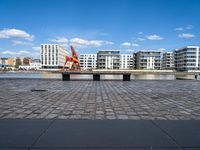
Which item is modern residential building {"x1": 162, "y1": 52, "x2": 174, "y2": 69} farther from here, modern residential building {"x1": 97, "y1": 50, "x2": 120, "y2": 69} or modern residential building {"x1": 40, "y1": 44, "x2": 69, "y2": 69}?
modern residential building {"x1": 40, "y1": 44, "x2": 69, "y2": 69}

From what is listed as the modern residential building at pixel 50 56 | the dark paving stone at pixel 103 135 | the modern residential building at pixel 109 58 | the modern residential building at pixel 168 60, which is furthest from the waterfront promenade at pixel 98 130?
the modern residential building at pixel 168 60

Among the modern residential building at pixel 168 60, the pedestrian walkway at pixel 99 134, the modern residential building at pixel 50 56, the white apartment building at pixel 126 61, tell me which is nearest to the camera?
the pedestrian walkway at pixel 99 134

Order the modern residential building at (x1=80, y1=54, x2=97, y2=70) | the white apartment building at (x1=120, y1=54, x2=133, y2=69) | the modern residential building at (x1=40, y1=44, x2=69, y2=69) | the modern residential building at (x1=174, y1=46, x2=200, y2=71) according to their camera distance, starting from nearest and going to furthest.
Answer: the modern residential building at (x1=174, y1=46, x2=200, y2=71), the modern residential building at (x1=40, y1=44, x2=69, y2=69), the white apartment building at (x1=120, y1=54, x2=133, y2=69), the modern residential building at (x1=80, y1=54, x2=97, y2=70)

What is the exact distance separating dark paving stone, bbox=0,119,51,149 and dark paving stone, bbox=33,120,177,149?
0.22 m

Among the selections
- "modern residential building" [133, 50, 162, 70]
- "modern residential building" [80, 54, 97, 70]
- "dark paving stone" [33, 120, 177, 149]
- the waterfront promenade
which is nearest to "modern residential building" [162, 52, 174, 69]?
"modern residential building" [133, 50, 162, 70]

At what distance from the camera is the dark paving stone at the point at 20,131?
A: 325cm

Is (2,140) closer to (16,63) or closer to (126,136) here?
(126,136)

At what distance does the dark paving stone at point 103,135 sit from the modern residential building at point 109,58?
131 meters

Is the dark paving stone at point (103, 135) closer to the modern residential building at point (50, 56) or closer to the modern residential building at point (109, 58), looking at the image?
the modern residential building at point (109, 58)

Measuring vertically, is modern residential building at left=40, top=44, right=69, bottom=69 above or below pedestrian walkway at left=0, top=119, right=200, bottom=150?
above

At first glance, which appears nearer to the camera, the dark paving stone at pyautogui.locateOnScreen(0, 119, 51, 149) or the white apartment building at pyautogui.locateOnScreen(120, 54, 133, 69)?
the dark paving stone at pyautogui.locateOnScreen(0, 119, 51, 149)

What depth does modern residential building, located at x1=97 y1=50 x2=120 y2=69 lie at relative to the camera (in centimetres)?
13512

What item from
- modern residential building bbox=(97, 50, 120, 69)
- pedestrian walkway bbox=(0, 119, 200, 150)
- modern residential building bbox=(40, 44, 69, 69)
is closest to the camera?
pedestrian walkway bbox=(0, 119, 200, 150)

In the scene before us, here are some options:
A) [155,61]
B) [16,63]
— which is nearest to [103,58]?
[155,61]
